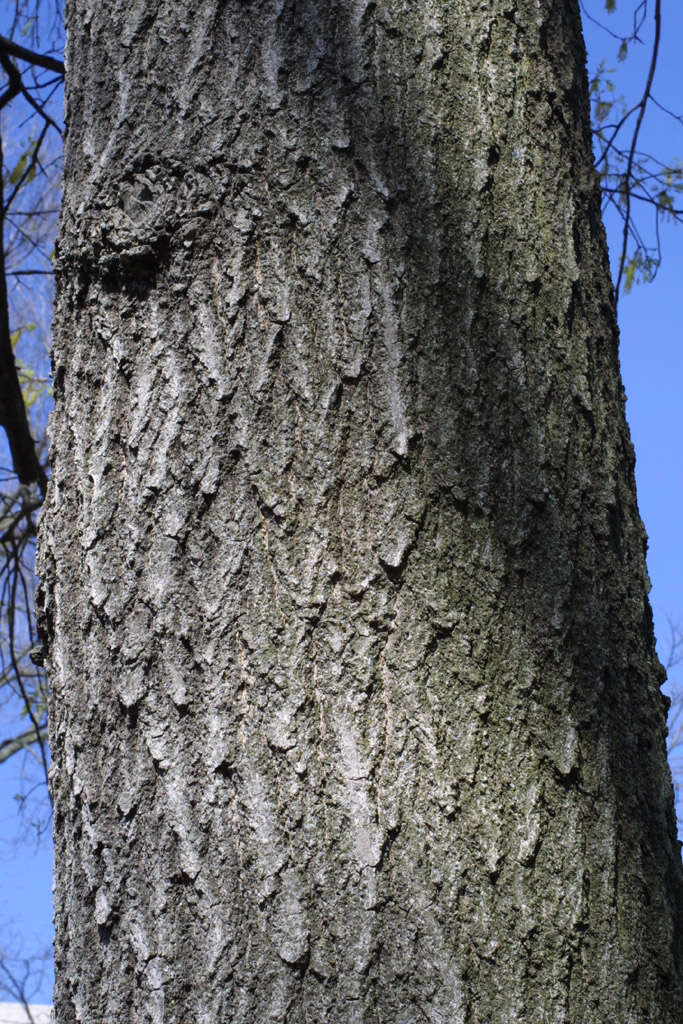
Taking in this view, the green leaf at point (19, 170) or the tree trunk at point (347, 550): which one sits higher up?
the green leaf at point (19, 170)

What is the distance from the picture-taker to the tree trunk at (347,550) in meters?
0.89

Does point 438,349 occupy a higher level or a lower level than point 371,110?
lower

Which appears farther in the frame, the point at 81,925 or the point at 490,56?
the point at 490,56

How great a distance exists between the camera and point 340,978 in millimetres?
863

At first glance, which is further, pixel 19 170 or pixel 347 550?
pixel 19 170

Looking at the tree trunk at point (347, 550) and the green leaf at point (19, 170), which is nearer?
the tree trunk at point (347, 550)

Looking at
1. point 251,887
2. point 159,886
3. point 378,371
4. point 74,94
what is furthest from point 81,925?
point 74,94

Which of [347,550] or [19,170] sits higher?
[19,170]

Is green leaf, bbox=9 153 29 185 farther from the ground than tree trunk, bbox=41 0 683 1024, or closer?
farther from the ground

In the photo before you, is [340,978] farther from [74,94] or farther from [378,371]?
[74,94]

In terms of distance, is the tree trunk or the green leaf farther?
the green leaf

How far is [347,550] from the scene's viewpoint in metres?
0.97

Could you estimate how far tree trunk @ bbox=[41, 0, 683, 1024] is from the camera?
0.89 meters

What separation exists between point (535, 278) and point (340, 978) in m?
0.76
